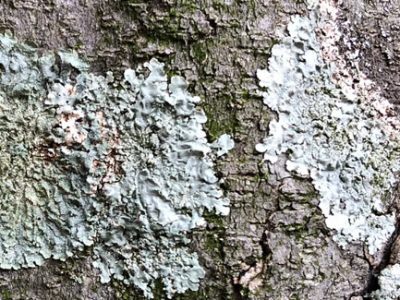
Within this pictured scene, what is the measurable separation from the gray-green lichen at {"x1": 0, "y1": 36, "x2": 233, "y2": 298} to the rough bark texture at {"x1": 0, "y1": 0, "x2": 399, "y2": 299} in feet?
0.07

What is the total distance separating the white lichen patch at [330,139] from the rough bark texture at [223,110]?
0.02m

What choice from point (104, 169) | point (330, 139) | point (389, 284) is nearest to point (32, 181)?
point (104, 169)

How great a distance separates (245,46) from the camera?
3.06 feet

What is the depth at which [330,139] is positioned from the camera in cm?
98

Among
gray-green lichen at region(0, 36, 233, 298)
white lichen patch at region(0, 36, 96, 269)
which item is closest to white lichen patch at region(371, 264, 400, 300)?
gray-green lichen at region(0, 36, 233, 298)

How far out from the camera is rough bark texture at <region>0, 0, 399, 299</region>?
0.92 metres

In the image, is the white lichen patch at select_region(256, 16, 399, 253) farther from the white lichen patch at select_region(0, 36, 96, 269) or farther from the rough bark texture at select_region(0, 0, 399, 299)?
the white lichen patch at select_region(0, 36, 96, 269)

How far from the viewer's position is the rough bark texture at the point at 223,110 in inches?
36.4

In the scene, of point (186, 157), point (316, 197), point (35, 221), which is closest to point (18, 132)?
point (35, 221)

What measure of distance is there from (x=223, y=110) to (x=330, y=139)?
0.61ft

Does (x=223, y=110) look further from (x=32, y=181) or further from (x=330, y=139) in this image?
(x=32, y=181)

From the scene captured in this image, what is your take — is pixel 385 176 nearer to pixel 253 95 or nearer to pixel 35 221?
pixel 253 95

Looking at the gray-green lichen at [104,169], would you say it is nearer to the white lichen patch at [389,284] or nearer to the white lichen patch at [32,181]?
the white lichen patch at [32,181]

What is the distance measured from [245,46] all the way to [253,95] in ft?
0.25
